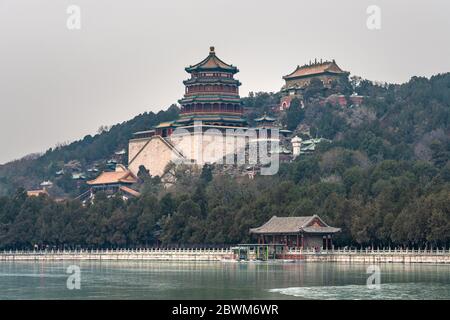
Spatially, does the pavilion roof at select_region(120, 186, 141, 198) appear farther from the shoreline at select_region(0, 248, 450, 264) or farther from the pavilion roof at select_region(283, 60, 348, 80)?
the pavilion roof at select_region(283, 60, 348, 80)

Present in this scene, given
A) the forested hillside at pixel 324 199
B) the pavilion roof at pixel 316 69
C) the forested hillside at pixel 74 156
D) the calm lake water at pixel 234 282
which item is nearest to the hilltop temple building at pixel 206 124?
the forested hillside at pixel 324 199

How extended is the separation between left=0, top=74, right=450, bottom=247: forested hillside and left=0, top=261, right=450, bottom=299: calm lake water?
5.93 meters

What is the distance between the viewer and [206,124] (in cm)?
13012

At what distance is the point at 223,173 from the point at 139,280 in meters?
57.0

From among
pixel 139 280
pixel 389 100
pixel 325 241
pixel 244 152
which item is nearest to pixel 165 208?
pixel 325 241

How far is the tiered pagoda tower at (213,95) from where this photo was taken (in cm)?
13162

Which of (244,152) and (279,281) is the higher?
(244,152)

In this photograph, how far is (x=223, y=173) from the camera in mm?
125500

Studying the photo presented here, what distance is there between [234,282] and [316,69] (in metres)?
94.7

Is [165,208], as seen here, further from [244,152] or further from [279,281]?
[279,281]

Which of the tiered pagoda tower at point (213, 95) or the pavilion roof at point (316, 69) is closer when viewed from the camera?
the tiered pagoda tower at point (213, 95)

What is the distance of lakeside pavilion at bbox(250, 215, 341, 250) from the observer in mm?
90688

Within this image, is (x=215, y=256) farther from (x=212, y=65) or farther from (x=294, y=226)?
(x=212, y=65)

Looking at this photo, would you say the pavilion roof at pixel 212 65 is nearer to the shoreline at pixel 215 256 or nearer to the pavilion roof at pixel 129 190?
the pavilion roof at pixel 129 190
